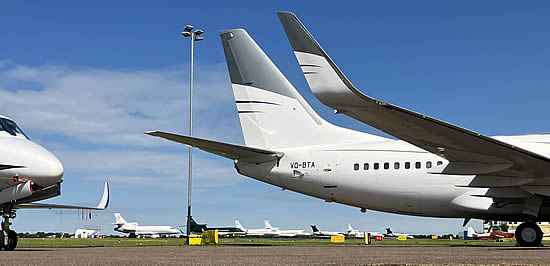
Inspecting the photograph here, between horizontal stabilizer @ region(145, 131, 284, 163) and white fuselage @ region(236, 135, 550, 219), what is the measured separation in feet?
0.85

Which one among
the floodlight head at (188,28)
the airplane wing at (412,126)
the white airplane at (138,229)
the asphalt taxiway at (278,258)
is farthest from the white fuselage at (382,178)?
the white airplane at (138,229)

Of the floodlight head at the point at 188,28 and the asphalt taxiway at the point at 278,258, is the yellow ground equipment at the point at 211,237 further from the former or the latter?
the asphalt taxiway at the point at 278,258

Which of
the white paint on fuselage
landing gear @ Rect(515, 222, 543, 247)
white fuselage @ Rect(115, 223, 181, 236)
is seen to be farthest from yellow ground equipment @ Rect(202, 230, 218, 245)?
white fuselage @ Rect(115, 223, 181, 236)

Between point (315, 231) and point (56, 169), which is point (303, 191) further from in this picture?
point (315, 231)

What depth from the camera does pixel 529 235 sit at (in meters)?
17.0

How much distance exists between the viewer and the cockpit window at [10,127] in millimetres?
14466

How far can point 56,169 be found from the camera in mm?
13539

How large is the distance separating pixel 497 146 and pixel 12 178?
37.1 ft

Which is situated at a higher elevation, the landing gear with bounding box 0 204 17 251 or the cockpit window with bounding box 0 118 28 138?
the cockpit window with bounding box 0 118 28 138

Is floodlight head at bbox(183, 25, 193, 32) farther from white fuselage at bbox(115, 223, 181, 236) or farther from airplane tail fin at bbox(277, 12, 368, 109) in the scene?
white fuselage at bbox(115, 223, 181, 236)

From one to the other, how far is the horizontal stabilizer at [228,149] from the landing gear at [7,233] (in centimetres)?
381

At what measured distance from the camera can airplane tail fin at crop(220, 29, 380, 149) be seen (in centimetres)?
2139

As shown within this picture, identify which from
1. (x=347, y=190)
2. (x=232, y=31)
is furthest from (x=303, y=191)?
(x=232, y=31)

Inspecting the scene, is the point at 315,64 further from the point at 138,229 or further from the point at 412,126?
the point at 138,229
